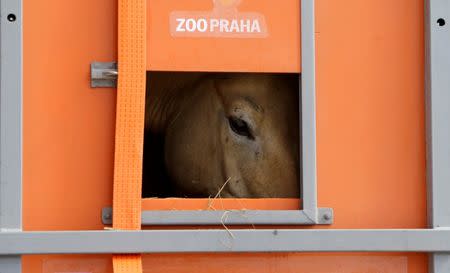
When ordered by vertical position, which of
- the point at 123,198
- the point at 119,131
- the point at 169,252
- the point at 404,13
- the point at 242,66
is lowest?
the point at 169,252

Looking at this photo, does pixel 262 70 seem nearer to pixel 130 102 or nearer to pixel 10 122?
pixel 130 102

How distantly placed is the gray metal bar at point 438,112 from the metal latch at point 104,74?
2.59 feet

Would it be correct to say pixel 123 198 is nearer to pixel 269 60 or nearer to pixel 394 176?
pixel 269 60

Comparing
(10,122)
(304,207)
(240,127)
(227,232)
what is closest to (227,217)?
(227,232)

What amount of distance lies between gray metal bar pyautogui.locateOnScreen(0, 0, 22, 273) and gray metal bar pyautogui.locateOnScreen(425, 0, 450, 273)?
101cm

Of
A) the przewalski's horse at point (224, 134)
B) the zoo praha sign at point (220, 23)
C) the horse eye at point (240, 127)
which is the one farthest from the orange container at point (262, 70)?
the horse eye at point (240, 127)

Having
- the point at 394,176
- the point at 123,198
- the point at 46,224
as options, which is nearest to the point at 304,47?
the point at 394,176

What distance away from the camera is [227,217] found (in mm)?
2047

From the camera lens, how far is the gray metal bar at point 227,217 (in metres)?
2.02

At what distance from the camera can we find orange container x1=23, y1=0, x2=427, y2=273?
6.66 feet

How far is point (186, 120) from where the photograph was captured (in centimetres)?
316

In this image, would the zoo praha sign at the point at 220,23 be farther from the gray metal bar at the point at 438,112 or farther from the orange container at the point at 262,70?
the gray metal bar at the point at 438,112

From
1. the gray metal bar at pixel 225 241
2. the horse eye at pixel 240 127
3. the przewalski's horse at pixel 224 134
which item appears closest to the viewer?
the gray metal bar at pixel 225 241

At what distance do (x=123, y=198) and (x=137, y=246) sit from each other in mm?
118
